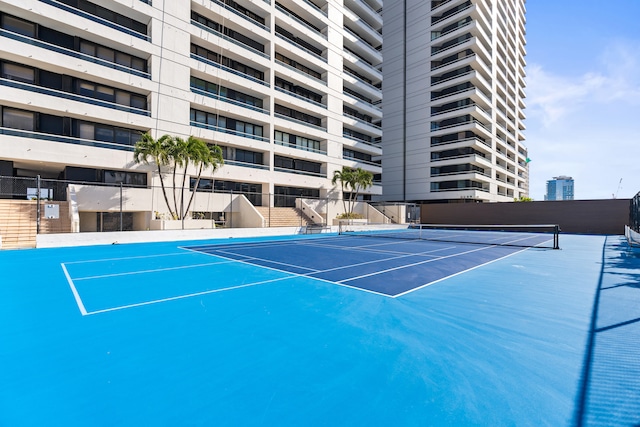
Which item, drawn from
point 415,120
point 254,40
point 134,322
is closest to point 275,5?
point 254,40

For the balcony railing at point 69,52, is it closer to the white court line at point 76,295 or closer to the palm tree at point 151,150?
the palm tree at point 151,150

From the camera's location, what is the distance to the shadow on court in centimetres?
294

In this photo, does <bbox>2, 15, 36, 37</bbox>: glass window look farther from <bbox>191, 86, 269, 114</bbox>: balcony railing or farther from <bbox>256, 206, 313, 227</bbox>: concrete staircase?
<bbox>256, 206, 313, 227</bbox>: concrete staircase

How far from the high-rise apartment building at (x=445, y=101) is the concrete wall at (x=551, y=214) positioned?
9.45 metres

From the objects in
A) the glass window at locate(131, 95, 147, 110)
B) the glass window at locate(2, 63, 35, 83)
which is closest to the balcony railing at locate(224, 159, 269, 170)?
the glass window at locate(131, 95, 147, 110)

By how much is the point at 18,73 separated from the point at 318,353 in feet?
102

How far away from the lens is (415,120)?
182 feet

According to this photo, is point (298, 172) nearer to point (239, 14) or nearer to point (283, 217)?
point (283, 217)

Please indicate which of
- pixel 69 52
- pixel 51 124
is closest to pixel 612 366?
pixel 51 124

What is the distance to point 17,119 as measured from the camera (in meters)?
21.7

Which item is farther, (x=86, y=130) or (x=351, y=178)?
(x=351, y=178)

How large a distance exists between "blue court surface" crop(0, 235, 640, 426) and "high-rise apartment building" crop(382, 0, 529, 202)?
1836 inches

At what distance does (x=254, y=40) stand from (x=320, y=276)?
116 feet

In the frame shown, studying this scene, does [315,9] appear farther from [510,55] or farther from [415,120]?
[510,55]
